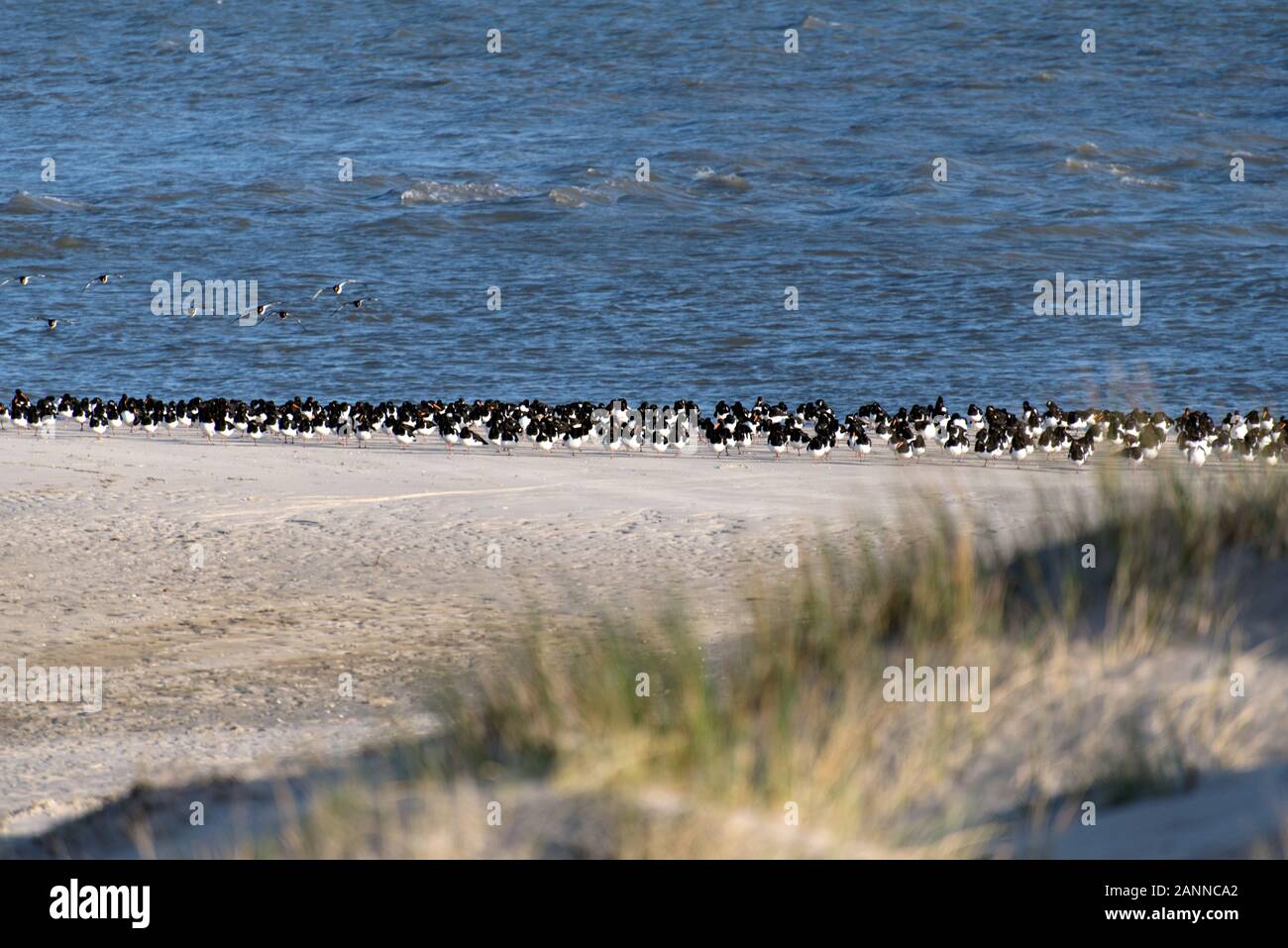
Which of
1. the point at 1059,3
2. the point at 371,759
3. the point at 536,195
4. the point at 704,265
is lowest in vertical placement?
the point at 371,759

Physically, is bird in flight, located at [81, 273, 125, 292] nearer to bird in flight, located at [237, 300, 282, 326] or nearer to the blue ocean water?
the blue ocean water

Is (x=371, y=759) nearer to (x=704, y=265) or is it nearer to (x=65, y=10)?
(x=704, y=265)

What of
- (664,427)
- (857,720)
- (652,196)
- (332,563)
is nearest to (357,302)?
(652,196)

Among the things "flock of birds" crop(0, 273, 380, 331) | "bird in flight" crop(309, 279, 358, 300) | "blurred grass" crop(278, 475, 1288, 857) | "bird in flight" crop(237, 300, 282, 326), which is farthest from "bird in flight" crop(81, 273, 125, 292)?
"blurred grass" crop(278, 475, 1288, 857)

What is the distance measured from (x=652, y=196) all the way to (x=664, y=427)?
38243 mm

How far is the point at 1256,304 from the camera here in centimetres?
4600

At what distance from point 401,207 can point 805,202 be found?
1720cm

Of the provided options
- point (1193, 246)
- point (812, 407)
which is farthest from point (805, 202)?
point (812, 407)

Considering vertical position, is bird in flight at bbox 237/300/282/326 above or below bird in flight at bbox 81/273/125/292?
below

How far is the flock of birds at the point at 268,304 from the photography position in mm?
50312

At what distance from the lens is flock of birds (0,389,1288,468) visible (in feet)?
76.0

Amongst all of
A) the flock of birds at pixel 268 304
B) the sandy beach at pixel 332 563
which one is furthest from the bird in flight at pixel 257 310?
the sandy beach at pixel 332 563

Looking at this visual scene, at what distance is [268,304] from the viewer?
173 ft

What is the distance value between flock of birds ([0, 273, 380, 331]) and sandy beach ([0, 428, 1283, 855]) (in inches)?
1079
